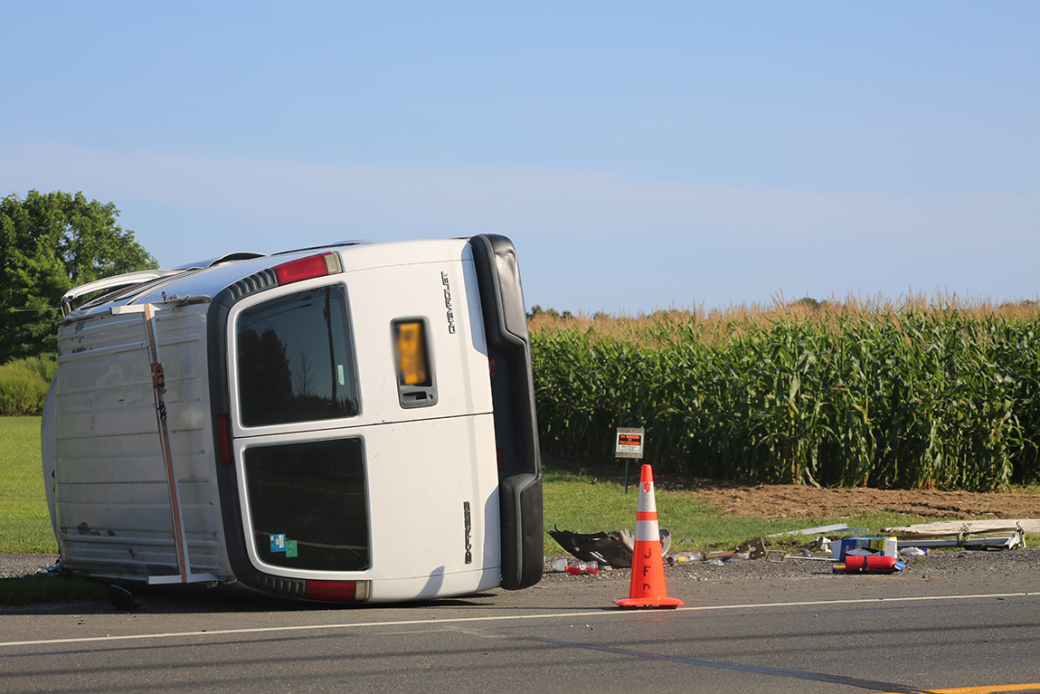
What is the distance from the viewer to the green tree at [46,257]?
72.2 metres

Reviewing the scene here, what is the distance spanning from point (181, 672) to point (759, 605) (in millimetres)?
4480

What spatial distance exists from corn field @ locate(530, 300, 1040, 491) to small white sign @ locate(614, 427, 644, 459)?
133 inches

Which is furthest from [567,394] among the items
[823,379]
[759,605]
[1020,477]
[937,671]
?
[937,671]

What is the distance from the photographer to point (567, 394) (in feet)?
82.1

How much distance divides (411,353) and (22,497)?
14.9m

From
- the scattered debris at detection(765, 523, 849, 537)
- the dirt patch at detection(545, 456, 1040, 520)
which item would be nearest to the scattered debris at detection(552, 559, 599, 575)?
the scattered debris at detection(765, 523, 849, 537)

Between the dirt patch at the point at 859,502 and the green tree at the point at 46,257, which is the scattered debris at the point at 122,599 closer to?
the dirt patch at the point at 859,502

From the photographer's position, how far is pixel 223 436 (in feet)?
23.3

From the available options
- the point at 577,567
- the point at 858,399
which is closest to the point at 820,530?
the point at 577,567

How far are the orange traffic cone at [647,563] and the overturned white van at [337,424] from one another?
0.88m

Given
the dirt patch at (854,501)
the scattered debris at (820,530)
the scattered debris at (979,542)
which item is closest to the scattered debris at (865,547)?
the scattered debris at (979,542)

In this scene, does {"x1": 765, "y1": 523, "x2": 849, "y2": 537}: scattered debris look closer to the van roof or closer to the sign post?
the sign post

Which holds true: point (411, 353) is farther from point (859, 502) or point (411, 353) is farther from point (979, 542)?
point (859, 502)

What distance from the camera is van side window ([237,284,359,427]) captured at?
7.18 meters
